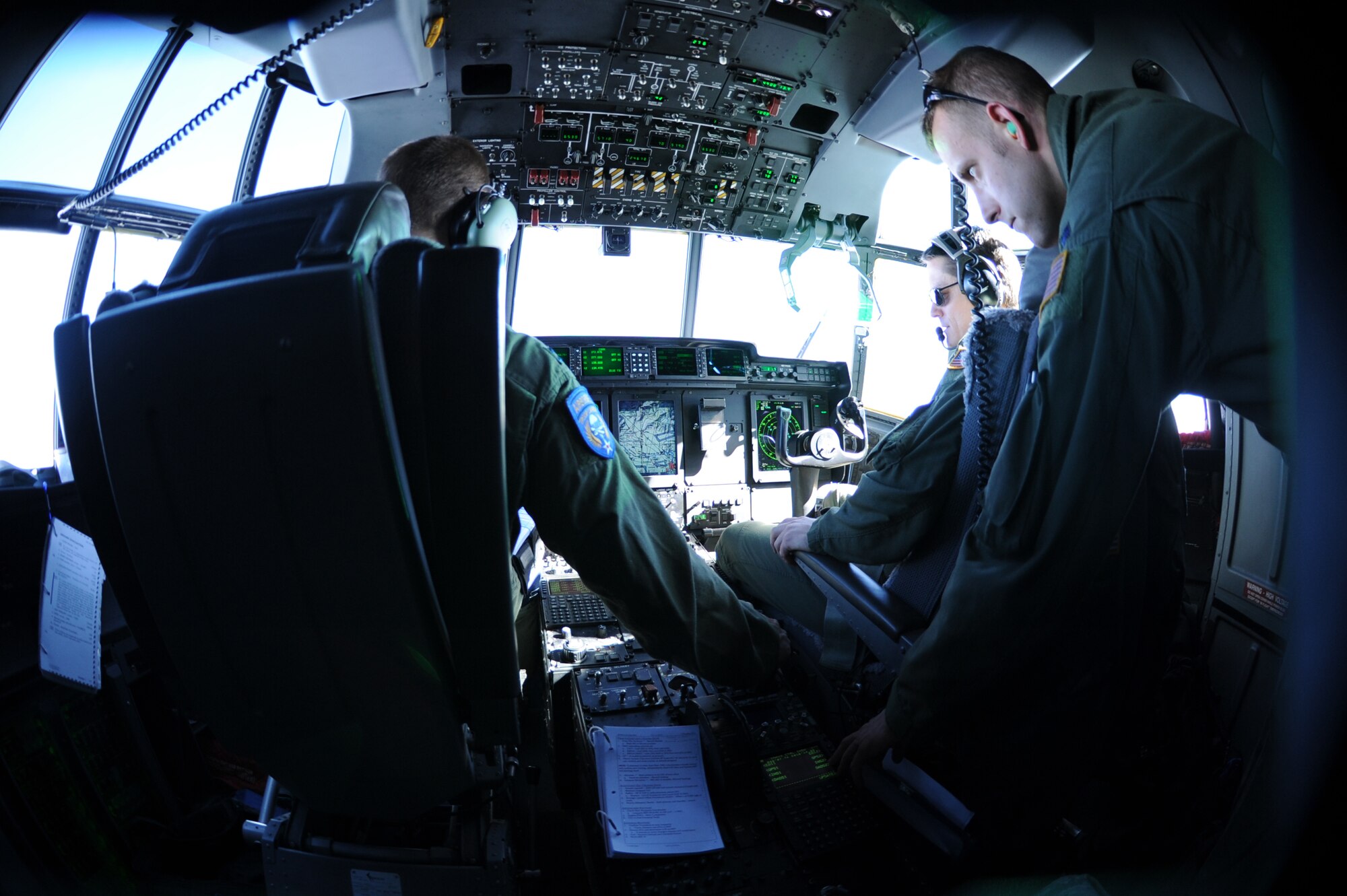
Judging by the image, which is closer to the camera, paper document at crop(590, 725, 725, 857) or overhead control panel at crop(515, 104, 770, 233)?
paper document at crop(590, 725, 725, 857)

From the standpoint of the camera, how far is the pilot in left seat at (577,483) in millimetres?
920

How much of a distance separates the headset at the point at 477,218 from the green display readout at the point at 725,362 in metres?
1.71

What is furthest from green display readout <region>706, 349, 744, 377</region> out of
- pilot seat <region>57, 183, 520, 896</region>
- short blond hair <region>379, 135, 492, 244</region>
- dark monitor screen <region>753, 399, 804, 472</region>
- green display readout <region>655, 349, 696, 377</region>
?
pilot seat <region>57, 183, 520, 896</region>

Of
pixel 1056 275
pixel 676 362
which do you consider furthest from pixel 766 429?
pixel 1056 275

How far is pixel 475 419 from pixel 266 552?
11.1 inches

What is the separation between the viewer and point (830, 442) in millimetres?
2547

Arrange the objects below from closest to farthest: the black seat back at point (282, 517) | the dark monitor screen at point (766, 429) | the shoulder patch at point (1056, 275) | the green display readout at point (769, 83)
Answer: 1. the black seat back at point (282, 517)
2. the shoulder patch at point (1056, 275)
3. the green display readout at point (769, 83)
4. the dark monitor screen at point (766, 429)

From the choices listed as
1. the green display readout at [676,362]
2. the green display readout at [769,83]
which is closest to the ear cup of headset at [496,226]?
the green display readout at [769,83]

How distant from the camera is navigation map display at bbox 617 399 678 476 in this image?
8.84ft

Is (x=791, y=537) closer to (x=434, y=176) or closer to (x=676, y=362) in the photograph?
(x=434, y=176)

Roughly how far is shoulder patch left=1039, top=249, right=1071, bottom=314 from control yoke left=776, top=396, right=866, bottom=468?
177 centimetres

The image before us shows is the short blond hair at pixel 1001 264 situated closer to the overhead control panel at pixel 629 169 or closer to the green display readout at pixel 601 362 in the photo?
the overhead control panel at pixel 629 169

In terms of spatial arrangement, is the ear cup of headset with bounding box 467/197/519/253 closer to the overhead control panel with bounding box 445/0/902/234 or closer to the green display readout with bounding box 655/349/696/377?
the overhead control panel with bounding box 445/0/902/234

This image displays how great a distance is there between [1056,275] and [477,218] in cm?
92
